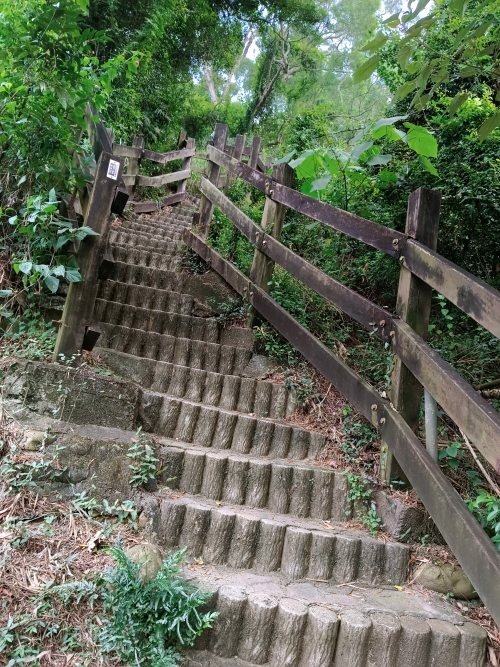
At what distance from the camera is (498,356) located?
328 centimetres

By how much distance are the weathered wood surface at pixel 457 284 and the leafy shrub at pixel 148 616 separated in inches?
58.8

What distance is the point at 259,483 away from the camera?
257cm

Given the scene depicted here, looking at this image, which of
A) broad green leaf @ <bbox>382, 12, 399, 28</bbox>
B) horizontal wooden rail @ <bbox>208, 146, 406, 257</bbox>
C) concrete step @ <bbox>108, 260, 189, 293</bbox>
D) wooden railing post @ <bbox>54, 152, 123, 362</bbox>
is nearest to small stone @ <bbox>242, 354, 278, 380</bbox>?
horizontal wooden rail @ <bbox>208, 146, 406, 257</bbox>

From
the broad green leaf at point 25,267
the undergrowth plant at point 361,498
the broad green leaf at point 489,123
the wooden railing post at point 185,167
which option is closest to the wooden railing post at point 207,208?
the broad green leaf at point 25,267

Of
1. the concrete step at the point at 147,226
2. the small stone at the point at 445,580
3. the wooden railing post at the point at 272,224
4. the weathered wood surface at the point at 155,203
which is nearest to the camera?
the small stone at the point at 445,580

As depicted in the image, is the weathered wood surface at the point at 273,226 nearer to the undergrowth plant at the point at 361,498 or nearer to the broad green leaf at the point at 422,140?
the broad green leaf at the point at 422,140

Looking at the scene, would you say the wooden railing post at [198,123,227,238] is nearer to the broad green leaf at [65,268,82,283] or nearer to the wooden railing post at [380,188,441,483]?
the broad green leaf at [65,268,82,283]

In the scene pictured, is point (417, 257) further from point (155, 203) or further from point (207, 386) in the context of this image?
point (155, 203)

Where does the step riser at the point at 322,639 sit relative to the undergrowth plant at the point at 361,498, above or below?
below

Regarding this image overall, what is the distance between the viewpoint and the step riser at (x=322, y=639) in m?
1.88

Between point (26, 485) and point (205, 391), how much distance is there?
1361 mm

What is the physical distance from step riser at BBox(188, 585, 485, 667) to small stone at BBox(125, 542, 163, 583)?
277mm

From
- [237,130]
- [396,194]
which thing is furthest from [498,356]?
[237,130]

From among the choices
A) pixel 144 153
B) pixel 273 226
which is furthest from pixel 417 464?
pixel 144 153
